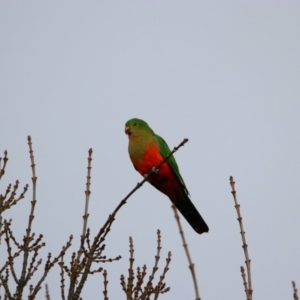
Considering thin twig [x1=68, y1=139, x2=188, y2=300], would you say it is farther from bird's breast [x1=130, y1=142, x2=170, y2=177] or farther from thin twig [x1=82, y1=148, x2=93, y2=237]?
bird's breast [x1=130, y1=142, x2=170, y2=177]

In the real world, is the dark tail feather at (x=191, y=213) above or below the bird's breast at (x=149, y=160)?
below

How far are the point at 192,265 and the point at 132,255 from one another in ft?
→ 5.97

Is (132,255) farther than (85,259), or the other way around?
(132,255)

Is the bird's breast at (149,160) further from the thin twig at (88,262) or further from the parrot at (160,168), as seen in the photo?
the thin twig at (88,262)

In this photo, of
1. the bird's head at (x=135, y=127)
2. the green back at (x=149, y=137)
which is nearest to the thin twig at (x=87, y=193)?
the green back at (x=149, y=137)

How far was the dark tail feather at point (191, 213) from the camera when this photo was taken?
627 cm

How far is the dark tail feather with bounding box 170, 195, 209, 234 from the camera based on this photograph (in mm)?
6270

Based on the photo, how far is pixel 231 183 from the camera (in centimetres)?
312

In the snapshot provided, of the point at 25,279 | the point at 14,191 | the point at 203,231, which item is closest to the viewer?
the point at 25,279

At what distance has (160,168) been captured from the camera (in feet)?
20.2

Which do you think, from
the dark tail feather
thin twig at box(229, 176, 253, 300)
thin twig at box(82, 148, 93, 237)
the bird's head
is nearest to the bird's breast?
the bird's head

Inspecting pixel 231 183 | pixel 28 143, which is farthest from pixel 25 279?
pixel 231 183

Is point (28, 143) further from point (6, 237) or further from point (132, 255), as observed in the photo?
point (132, 255)

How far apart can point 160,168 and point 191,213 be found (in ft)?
2.59
